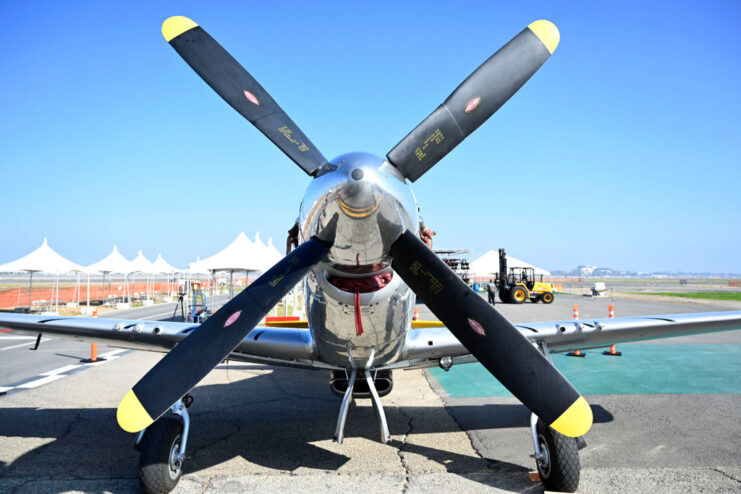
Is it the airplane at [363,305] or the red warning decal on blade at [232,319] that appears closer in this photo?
the airplane at [363,305]

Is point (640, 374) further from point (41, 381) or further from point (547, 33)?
point (41, 381)

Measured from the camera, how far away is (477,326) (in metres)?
3.08

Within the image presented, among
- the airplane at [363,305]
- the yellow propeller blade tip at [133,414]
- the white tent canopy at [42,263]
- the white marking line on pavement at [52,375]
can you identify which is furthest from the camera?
the white tent canopy at [42,263]

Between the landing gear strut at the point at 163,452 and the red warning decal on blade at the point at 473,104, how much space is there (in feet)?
11.0

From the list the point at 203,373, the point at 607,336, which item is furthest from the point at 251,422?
the point at 607,336

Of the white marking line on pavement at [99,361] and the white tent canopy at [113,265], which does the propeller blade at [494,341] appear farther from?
the white tent canopy at [113,265]

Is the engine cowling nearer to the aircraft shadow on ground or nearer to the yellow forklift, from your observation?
the aircraft shadow on ground

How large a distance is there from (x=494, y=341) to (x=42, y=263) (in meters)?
25.0

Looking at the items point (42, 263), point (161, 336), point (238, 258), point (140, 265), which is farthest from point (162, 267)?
point (161, 336)

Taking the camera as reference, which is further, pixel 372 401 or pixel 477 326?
pixel 372 401

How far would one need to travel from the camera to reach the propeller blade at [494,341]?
2.81m

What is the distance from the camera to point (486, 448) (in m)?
4.70

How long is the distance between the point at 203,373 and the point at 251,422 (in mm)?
3314

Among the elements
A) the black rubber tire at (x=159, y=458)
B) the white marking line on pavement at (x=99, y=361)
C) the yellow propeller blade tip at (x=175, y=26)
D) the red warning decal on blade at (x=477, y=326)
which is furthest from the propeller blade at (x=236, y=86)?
the white marking line on pavement at (x=99, y=361)
